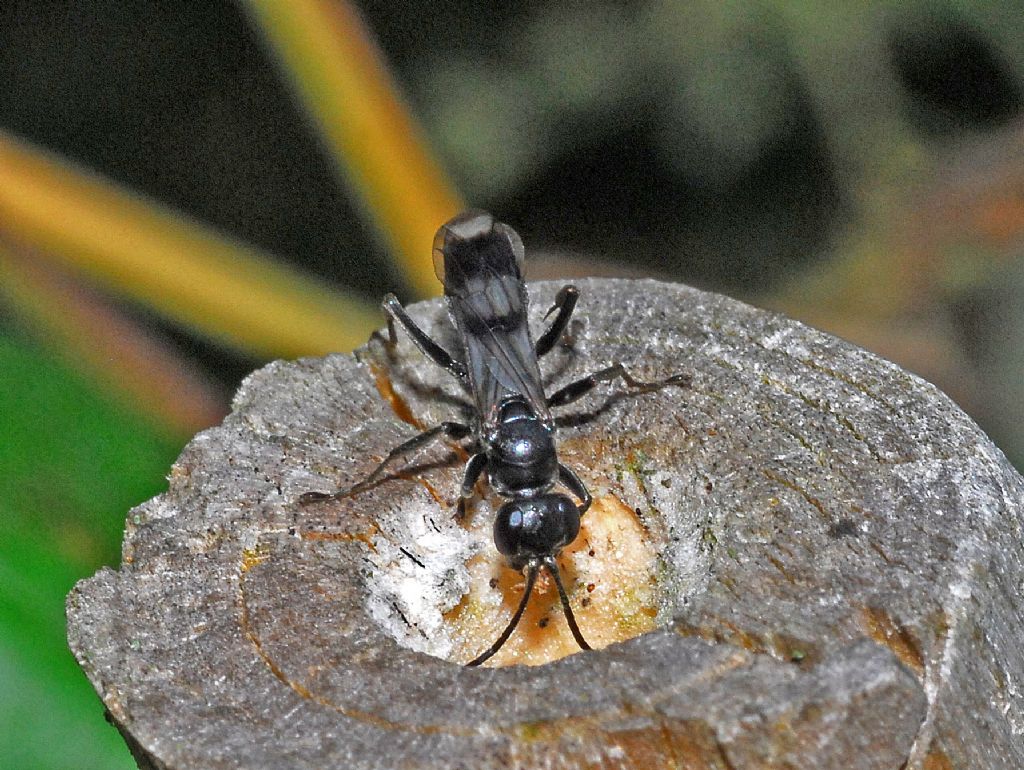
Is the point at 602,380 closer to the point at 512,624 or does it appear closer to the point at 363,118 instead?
the point at 512,624

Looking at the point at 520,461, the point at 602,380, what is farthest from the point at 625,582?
the point at 602,380

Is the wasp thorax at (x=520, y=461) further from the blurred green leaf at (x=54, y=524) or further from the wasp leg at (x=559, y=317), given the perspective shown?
the blurred green leaf at (x=54, y=524)

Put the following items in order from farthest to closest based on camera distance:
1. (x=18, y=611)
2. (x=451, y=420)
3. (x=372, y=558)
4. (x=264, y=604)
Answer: (x=18, y=611), (x=451, y=420), (x=372, y=558), (x=264, y=604)

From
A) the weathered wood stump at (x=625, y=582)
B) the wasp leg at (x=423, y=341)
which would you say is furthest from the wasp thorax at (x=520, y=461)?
the wasp leg at (x=423, y=341)

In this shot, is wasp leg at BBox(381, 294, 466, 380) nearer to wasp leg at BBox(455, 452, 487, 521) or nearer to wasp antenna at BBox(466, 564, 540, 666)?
wasp leg at BBox(455, 452, 487, 521)

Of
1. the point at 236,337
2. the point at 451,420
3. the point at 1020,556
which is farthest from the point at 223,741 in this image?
the point at 236,337

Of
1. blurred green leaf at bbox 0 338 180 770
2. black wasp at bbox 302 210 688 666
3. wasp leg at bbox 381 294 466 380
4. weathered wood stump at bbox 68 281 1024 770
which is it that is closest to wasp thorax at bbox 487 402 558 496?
black wasp at bbox 302 210 688 666

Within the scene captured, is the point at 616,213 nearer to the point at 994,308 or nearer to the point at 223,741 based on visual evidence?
the point at 994,308
